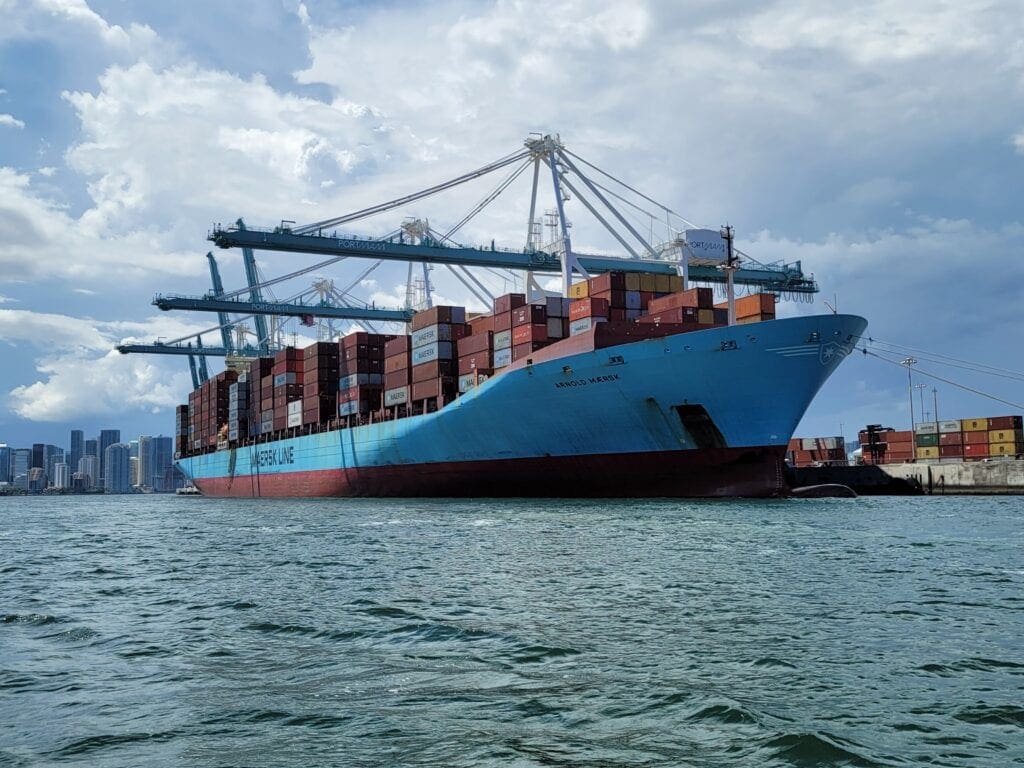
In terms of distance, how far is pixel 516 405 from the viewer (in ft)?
115

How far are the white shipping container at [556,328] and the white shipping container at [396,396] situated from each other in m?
10.7

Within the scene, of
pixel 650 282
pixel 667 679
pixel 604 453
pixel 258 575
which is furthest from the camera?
pixel 650 282

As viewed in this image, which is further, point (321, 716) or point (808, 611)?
point (808, 611)

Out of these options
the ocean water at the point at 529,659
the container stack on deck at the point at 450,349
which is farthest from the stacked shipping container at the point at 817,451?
the ocean water at the point at 529,659

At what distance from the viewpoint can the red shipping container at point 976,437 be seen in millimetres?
60456

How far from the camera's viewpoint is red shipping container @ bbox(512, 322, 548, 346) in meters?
37.2

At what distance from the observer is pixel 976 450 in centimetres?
6091

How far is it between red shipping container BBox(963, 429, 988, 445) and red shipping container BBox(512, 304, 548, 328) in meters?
39.4

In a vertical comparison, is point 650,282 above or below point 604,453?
above

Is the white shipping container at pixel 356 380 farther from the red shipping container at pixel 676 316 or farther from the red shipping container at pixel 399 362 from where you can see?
the red shipping container at pixel 676 316

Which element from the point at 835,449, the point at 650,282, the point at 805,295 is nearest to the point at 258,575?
the point at 650,282

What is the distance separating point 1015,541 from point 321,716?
17960 millimetres

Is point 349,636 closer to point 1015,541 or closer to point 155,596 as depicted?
point 155,596

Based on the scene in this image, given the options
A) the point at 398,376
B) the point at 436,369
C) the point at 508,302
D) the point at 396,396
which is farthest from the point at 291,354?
the point at 508,302
